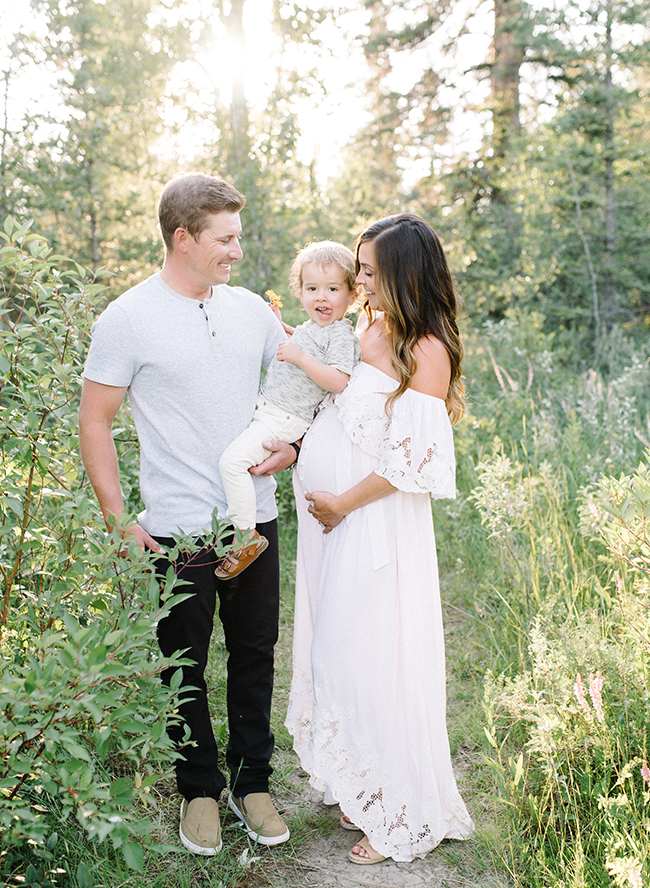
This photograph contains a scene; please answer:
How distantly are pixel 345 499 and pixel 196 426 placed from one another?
1.89ft

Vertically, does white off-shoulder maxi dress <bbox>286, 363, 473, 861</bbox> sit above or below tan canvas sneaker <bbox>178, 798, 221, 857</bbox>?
above

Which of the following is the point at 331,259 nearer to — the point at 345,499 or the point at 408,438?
the point at 408,438

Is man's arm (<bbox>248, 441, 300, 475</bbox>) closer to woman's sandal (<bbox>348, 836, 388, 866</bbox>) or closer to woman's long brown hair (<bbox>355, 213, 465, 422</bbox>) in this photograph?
woman's long brown hair (<bbox>355, 213, 465, 422</bbox>)

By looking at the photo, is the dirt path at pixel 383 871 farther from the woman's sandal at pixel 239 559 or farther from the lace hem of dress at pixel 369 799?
the woman's sandal at pixel 239 559

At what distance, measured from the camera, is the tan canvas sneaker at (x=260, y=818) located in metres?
2.64

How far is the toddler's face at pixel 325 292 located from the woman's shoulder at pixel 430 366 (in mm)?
399

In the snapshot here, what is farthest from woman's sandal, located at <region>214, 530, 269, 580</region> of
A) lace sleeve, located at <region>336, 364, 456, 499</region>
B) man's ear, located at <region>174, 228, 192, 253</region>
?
man's ear, located at <region>174, 228, 192, 253</region>

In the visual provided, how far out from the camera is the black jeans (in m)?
2.51

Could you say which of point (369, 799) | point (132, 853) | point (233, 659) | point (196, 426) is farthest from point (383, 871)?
point (196, 426)

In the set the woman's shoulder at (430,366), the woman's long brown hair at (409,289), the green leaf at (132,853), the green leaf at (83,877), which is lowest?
the green leaf at (83,877)

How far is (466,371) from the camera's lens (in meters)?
8.63

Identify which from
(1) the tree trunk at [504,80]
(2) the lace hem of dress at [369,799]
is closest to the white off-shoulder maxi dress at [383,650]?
(2) the lace hem of dress at [369,799]

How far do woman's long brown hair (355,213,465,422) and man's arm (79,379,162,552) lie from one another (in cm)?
93

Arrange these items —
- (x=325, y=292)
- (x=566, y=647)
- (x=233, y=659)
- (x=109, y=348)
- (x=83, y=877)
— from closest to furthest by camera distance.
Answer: (x=83, y=877) → (x=109, y=348) → (x=325, y=292) → (x=233, y=659) → (x=566, y=647)
